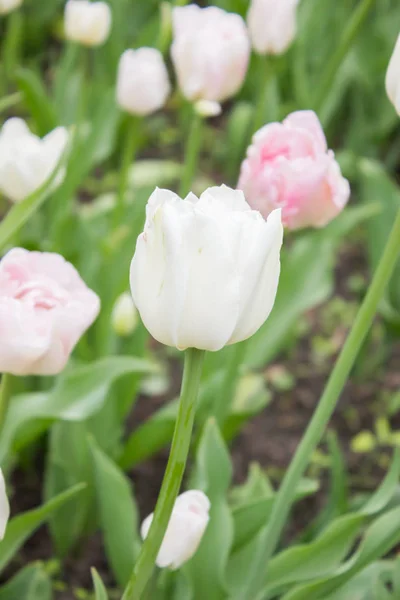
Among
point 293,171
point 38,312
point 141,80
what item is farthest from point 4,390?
point 141,80

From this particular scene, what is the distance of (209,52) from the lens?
1.08 m

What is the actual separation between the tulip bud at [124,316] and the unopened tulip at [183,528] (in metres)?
0.52

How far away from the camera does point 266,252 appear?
1.68ft

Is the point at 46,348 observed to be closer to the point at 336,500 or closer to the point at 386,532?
the point at 386,532

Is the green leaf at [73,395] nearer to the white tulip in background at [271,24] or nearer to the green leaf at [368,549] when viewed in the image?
the green leaf at [368,549]

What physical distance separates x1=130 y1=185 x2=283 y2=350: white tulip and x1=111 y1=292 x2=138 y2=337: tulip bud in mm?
652

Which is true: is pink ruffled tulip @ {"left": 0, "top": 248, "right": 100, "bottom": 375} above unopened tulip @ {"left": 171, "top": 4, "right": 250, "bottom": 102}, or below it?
above

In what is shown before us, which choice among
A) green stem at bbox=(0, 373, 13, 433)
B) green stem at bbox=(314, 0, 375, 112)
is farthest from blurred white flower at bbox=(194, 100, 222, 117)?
green stem at bbox=(0, 373, 13, 433)

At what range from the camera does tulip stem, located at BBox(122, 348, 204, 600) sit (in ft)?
1.80

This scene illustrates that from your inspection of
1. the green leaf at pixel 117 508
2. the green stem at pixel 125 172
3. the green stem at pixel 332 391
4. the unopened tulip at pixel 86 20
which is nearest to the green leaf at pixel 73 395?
the green leaf at pixel 117 508

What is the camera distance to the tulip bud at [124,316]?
1.19 m

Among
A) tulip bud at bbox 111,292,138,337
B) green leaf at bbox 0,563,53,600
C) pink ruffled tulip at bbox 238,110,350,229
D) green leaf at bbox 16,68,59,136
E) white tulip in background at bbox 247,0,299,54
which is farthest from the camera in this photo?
green leaf at bbox 16,68,59,136

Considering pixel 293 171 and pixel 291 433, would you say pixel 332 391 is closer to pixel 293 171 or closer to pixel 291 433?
pixel 293 171

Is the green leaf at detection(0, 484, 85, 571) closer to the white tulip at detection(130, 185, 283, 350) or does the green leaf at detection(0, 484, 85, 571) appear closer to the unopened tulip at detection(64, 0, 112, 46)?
the white tulip at detection(130, 185, 283, 350)
